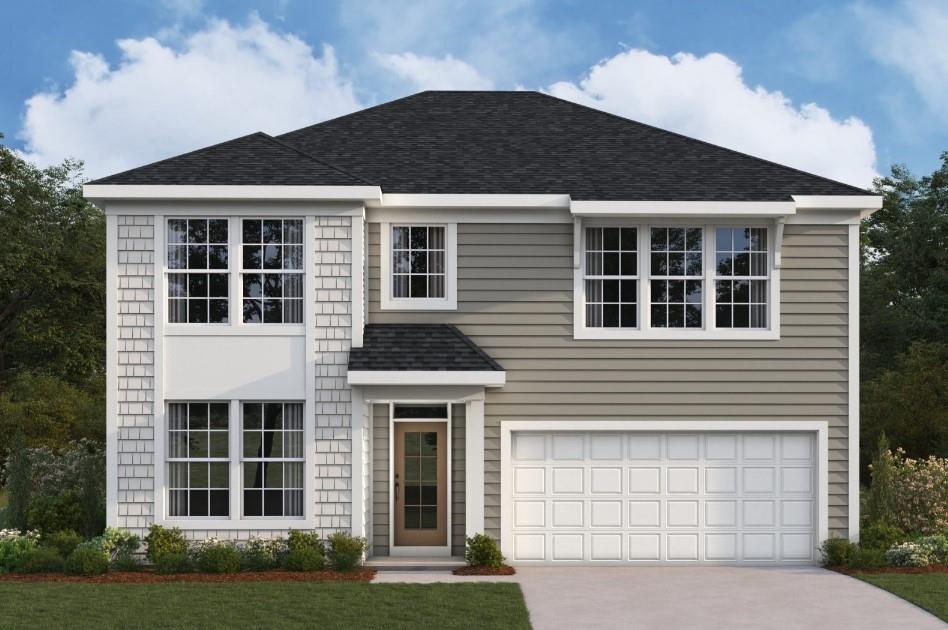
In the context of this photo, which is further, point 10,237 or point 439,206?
point 10,237

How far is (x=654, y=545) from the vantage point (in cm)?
1478

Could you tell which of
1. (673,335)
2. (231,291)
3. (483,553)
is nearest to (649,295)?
(673,335)

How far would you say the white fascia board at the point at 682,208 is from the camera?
46.9ft

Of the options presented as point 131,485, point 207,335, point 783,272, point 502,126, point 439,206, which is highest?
point 502,126

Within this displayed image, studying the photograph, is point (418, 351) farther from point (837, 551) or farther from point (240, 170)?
point (837, 551)

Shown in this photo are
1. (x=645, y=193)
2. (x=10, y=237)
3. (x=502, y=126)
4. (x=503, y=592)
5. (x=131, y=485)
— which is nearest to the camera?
(x=503, y=592)

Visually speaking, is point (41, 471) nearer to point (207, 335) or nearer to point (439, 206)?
point (207, 335)

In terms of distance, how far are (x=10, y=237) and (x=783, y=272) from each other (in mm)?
26990

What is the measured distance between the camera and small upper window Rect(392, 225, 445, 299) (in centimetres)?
1491

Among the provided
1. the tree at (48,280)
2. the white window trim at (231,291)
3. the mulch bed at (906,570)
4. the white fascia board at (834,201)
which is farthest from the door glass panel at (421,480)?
the tree at (48,280)

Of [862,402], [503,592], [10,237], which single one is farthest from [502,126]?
[10,237]

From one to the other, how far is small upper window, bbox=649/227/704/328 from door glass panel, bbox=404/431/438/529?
159 inches

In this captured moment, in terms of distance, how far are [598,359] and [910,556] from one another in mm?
5351

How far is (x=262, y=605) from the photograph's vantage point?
11.3 metres
